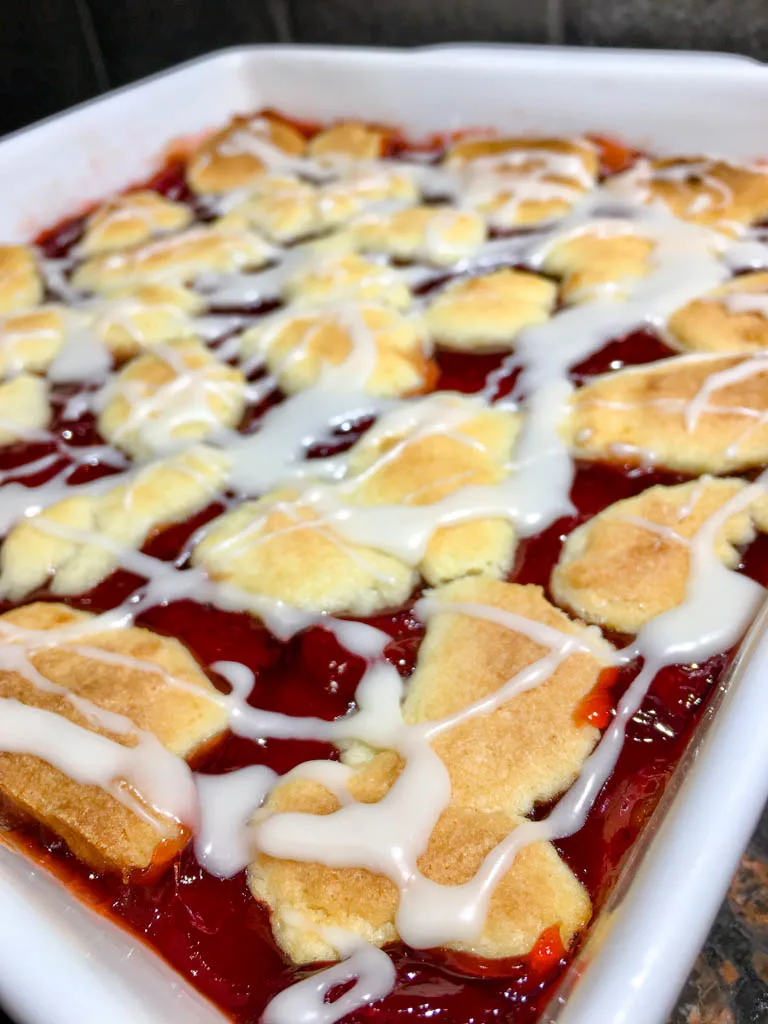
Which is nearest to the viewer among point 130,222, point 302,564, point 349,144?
point 302,564

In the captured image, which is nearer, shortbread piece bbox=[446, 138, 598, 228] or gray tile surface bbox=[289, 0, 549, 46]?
shortbread piece bbox=[446, 138, 598, 228]

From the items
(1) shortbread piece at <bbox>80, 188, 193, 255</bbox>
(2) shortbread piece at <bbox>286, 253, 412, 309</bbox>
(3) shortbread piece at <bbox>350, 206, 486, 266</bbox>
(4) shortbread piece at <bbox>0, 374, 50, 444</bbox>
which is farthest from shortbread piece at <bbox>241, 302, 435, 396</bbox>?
(1) shortbread piece at <bbox>80, 188, 193, 255</bbox>

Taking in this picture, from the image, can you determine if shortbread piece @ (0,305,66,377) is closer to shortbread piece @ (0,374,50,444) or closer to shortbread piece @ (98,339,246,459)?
shortbread piece @ (0,374,50,444)

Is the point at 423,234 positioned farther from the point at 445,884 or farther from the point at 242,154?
the point at 445,884

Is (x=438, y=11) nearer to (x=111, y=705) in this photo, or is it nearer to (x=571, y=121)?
(x=571, y=121)

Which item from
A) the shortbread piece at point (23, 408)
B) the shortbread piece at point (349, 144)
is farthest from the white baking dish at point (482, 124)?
the shortbread piece at point (23, 408)

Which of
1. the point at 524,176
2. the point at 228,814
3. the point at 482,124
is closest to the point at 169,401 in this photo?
the point at 228,814
